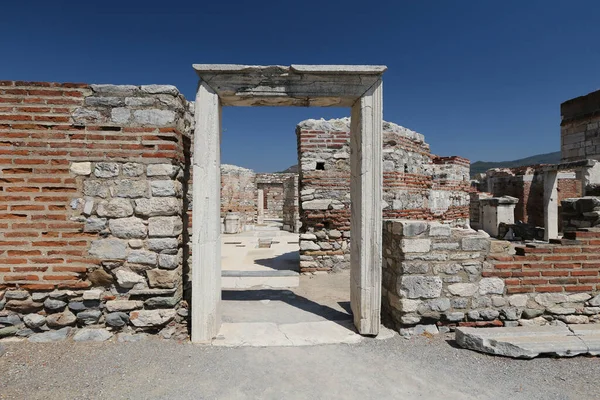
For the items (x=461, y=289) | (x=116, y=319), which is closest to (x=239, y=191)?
(x=116, y=319)

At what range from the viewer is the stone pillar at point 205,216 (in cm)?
342

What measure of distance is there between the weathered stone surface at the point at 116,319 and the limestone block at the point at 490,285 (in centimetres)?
418

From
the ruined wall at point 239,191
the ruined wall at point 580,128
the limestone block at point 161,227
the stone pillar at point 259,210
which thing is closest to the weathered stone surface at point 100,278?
the limestone block at point 161,227

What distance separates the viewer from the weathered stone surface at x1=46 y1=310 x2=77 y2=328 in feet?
10.9

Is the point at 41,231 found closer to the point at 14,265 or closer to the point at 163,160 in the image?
the point at 14,265

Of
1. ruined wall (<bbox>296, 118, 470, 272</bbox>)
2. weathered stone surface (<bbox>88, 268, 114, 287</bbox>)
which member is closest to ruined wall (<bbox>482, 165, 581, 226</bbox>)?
ruined wall (<bbox>296, 118, 470, 272</bbox>)

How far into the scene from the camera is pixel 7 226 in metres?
3.23

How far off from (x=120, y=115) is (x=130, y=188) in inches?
32.9

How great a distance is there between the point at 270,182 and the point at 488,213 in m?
13.2

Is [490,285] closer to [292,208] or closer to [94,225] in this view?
[94,225]

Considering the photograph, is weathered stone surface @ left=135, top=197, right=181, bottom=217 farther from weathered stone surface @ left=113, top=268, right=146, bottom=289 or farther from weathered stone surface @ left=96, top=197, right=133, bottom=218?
weathered stone surface @ left=113, top=268, right=146, bottom=289

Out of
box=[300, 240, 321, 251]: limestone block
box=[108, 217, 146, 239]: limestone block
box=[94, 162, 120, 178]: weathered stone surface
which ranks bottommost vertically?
box=[300, 240, 321, 251]: limestone block

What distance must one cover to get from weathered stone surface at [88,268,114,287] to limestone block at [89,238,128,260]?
173 millimetres

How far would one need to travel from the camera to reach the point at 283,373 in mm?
2834
